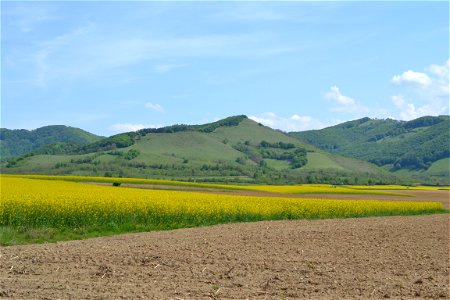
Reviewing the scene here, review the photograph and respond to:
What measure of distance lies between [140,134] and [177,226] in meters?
160

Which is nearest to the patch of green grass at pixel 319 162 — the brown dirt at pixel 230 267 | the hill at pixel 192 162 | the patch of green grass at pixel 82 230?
the hill at pixel 192 162

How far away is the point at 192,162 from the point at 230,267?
137701mm

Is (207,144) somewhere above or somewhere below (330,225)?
above

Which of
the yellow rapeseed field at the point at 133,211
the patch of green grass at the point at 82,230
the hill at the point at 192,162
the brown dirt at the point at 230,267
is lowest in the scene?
the brown dirt at the point at 230,267

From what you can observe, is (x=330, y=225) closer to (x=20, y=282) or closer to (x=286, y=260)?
(x=286, y=260)

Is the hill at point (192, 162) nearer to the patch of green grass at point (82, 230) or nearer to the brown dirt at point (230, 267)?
the patch of green grass at point (82, 230)

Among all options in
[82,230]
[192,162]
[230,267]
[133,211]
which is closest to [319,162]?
[192,162]

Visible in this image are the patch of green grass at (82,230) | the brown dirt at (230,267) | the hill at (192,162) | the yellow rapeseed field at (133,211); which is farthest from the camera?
the hill at (192,162)

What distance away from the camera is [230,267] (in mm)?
15727

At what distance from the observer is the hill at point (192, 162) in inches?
4904

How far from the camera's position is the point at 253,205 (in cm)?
3444

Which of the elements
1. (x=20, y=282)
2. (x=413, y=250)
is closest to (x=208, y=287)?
(x=20, y=282)

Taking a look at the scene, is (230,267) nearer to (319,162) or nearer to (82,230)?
(82,230)

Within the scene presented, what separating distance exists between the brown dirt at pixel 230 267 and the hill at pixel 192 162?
8842 cm
